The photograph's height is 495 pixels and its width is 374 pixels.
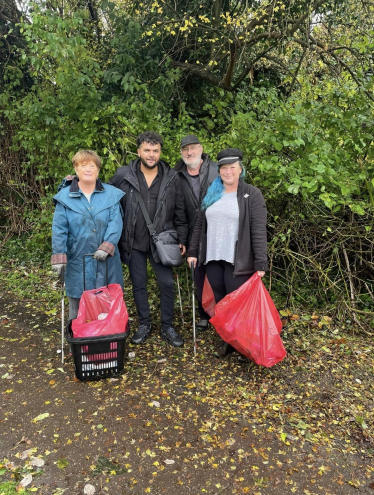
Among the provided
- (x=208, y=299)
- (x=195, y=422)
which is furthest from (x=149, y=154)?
(x=195, y=422)

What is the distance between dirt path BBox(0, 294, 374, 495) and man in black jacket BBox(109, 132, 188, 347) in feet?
2.40

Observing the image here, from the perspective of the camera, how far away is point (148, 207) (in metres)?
3.57

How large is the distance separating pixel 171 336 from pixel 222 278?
0.83 meters

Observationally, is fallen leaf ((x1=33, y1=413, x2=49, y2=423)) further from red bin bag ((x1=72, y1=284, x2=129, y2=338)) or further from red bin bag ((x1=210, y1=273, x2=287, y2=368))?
red bin bag ((x1=210, y1=273, x2=287, y2=368))

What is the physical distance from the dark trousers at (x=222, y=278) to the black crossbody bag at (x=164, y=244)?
32 cm

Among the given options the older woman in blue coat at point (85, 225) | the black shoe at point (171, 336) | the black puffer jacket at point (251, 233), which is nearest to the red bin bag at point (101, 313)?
the older woman in blue coat at point (85, 225)

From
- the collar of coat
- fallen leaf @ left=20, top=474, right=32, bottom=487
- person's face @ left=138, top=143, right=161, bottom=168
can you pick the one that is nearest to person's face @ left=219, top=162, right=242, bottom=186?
person's face @ left=138, top=143, right=161, bottom=168

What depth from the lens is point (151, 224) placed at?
3547 mm

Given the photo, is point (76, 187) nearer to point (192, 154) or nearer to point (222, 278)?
point (192, 154)

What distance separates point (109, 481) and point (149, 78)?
17.3ft

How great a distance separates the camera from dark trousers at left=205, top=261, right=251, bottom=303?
3.32 metres

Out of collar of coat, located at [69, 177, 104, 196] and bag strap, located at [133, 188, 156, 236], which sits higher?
collar of coat, located at [69, 177, 104, 196]

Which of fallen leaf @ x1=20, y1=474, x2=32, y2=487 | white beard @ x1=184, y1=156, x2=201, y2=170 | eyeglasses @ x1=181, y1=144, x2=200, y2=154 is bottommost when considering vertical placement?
fallen leaf @ x1=20, y1=474, x2=32, y2=487

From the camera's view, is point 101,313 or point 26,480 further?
point 101,313
